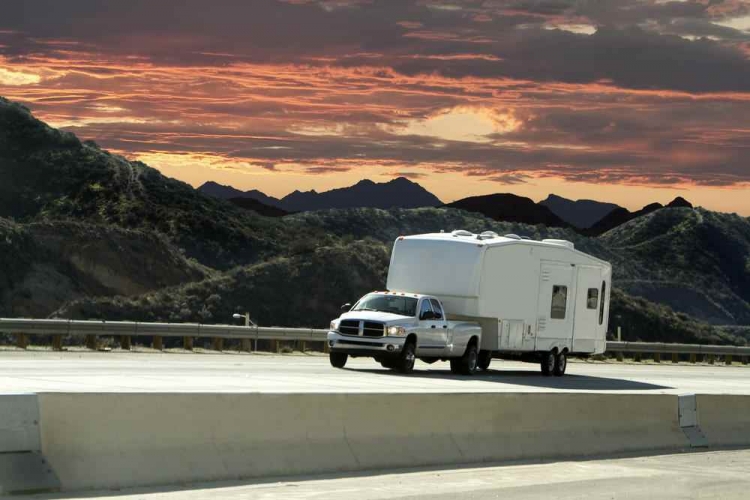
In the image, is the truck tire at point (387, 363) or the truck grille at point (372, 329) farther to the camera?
the truck tire at point (387, 363)

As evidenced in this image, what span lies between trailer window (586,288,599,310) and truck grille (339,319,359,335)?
786cm

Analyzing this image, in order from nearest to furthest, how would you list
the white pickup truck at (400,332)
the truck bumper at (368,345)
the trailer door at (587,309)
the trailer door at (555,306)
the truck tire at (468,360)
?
1. the truck bumper at (368,345)
2. the white pickup truck at (400,332)
3. the truck tire at (468,360)
4. the trailer door at (555,306)
5. the trailer door at (587,309)

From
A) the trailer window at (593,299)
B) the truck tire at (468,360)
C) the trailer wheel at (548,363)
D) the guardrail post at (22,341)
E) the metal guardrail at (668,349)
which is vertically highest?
the trailer window at (593,299)

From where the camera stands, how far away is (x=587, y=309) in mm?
33094

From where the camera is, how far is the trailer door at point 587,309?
32.6m

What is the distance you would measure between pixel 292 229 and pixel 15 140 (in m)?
24.1

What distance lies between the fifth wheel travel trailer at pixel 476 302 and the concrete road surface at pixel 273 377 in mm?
622

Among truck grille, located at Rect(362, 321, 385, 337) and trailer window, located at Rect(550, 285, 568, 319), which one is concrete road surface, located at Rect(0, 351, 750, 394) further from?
trailer window, located at Rect(550, 285, 568, 319)

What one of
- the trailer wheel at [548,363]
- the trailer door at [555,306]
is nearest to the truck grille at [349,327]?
the trailer door at [555,306]

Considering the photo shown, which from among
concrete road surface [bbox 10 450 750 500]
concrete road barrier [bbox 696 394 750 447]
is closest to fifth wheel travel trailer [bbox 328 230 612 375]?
concrete road barrier [bbox 696 394 750 447]

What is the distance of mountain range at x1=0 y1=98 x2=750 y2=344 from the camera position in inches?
2404

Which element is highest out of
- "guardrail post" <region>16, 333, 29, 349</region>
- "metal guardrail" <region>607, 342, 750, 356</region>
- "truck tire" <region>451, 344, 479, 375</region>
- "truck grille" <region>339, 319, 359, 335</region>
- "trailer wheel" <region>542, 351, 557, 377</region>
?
"truck grille" <region>339, 319, 359, 335</region>

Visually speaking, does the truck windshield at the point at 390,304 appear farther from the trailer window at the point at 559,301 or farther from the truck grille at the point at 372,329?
the trailer window at the point at 559,301

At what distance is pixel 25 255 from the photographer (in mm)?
69000
